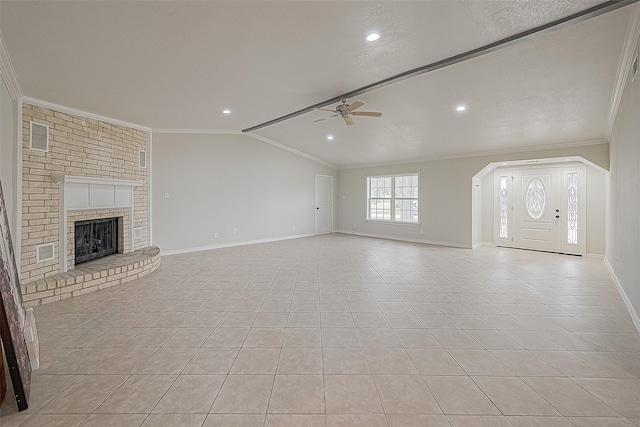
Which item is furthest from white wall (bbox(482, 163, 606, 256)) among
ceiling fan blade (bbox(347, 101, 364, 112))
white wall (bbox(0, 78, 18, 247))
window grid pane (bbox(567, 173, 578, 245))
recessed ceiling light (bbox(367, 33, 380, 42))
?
white wall (bbox(0, 78, 18, 247))

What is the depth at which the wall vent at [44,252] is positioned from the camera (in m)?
3.74

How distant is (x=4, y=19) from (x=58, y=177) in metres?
2.28

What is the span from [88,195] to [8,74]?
6.00 feet

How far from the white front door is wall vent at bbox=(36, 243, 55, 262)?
912 cm

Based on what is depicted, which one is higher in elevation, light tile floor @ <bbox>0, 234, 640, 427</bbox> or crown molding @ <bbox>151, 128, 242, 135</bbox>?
→ crown molding @ <bbox>151, 128, 242, 135</bbox>

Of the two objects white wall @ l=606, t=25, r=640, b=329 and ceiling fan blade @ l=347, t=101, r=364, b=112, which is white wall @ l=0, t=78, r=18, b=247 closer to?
ceiling fan blade @ l=347, t=101, r=364, b=112

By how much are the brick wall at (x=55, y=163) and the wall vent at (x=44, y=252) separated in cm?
5

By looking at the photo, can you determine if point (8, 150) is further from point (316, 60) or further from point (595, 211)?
point (595, 211)

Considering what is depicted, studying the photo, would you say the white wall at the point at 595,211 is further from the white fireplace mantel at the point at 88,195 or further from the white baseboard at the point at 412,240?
the white fireplace mantel at the point at 88,195

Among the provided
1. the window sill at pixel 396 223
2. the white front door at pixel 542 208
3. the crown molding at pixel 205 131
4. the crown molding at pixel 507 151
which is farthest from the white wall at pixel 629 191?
the crown molding at pixel 205 131

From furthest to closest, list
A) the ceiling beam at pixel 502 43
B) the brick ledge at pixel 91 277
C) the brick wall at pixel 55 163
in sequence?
the brick wall at pixel 55 163 → the brick ledge at pixel 91 277 → the ceiling beam at pixel 502 43

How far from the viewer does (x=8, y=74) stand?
308cm

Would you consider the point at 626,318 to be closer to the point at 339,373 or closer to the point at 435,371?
the point at 435,371

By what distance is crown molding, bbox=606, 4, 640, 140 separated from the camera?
248 centimetres
